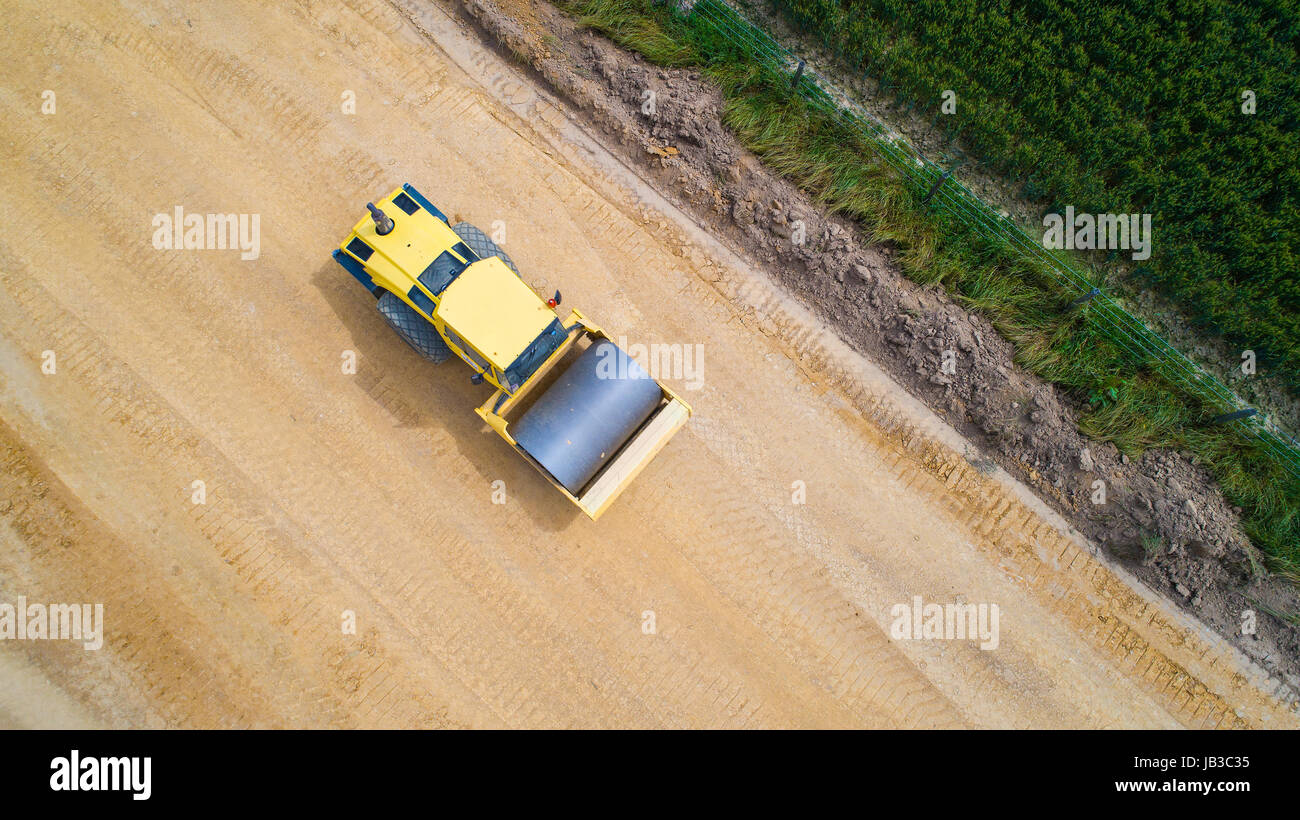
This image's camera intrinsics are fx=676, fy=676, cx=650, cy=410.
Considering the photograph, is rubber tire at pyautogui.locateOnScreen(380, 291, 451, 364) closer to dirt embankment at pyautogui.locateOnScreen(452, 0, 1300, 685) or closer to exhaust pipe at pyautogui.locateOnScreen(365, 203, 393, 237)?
exhaust pipe at pyautogui.locateOnScreen(365, 203, 393, 237)

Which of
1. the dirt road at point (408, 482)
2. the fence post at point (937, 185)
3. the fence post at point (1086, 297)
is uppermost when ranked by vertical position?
the fence post at point (1086, 297)

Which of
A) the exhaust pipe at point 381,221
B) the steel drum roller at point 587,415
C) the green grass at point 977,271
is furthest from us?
the green grass at point 977,271

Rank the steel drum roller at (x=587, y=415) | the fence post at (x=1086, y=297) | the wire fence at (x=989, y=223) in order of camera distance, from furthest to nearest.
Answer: the wire fence at (x=989, y=223), the fence post at (x=1086, y=297), the steel drum roller at (x=587, y=415)

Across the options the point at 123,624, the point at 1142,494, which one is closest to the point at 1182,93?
the point at 1142,494

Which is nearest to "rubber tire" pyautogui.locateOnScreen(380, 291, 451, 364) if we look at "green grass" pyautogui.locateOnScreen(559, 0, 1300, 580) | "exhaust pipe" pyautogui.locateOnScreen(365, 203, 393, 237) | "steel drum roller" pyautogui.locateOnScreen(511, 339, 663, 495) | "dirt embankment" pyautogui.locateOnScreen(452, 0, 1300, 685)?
"exhaust pipe" pyautogui.locateOnScreen(365, 203, 393, 237)

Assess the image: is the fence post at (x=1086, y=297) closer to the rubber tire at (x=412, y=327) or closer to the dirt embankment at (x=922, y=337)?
the dirt embankment at (x=922, y=337)

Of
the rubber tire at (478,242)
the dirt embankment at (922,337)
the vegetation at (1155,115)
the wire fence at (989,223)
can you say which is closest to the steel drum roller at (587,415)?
the rubber tire at (478,242)

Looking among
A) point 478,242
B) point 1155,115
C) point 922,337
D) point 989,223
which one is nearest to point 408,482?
point 478,242
